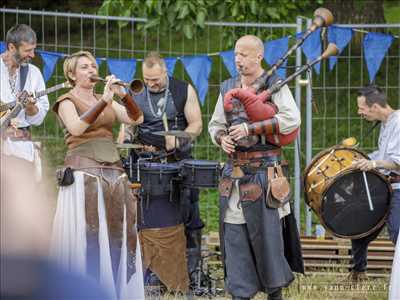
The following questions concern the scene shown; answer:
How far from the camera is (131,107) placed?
5.59 metres

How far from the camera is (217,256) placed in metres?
7.55

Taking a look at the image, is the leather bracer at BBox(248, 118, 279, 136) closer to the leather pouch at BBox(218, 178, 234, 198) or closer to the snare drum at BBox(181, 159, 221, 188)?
the leather pouch at BBox(218, 178, 234, 198)

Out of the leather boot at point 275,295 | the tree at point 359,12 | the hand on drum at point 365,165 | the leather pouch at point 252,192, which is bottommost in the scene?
the leather boot at point 275,295

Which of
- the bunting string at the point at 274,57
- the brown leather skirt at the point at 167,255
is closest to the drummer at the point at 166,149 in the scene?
the brown leather skirt at the point at 167,255

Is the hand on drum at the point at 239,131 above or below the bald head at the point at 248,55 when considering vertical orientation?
below

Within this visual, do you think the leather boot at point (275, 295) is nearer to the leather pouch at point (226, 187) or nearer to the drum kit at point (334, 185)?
the leather pouch at point (226, 187)

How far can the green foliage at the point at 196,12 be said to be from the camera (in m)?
8.80

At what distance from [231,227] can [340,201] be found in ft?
4.29

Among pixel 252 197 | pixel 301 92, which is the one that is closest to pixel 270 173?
pixel 252 197

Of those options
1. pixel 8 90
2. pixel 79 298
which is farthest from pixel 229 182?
pixel 79 298

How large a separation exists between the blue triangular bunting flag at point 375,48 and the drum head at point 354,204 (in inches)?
57.9

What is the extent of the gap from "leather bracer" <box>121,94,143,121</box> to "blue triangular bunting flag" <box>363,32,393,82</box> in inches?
110

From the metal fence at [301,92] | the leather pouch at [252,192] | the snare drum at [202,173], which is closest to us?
the leather pouch at [252,192]

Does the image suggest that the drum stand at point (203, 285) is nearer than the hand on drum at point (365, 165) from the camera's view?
No
